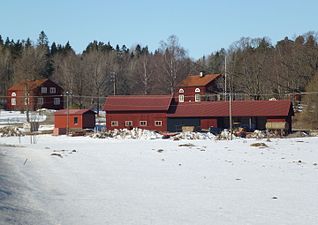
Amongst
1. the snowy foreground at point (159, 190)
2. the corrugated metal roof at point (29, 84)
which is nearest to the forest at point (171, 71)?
the corrugated metal roof at point (29, 84)

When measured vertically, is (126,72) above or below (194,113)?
above

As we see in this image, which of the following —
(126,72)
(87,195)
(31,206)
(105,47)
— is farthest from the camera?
(105,47)

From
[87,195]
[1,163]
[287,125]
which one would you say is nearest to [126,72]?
[287,125]

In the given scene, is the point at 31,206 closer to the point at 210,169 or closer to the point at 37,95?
the point at 210,169

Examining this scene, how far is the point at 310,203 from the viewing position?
12078mm

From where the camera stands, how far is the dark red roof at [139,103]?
57750 mm

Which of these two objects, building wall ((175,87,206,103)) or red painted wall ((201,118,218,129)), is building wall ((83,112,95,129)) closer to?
red painted wall ((201,118,218,129))

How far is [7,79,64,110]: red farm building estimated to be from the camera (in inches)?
3223

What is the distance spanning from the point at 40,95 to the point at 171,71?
23.2m

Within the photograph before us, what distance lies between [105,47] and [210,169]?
388 ft

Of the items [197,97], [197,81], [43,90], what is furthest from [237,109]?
[43,90]

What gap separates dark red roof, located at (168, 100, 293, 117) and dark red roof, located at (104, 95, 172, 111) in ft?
4.65

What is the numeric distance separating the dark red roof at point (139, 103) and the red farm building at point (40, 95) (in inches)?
998

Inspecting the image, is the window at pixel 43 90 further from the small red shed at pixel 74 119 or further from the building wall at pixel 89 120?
the building wall at pixel 89 120
